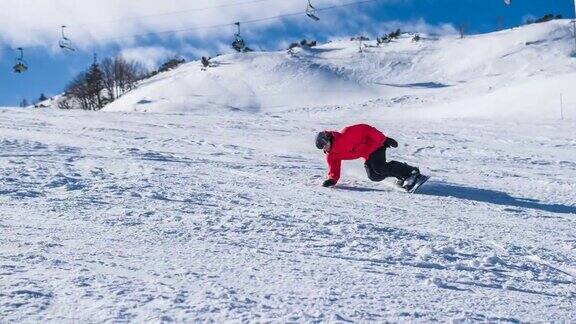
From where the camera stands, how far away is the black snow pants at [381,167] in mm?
7652

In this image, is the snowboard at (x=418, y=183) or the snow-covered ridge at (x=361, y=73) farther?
the snow-covered ridge at (x=361, y=73)

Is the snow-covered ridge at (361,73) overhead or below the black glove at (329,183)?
overhead

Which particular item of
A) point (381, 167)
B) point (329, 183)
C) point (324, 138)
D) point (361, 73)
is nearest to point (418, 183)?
point (381, 167)

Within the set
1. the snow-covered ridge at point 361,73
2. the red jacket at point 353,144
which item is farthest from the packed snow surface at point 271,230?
the snow-covered ridge at point 361,73

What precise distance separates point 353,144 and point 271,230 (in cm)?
299

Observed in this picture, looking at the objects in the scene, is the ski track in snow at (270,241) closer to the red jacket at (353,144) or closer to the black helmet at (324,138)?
the red jacket at (353,144)

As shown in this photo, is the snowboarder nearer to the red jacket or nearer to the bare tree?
the red jacket

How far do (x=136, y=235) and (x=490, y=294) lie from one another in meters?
2.53

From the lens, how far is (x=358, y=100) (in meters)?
47.8

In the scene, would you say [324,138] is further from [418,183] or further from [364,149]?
[418,183]

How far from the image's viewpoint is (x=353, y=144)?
7691mm

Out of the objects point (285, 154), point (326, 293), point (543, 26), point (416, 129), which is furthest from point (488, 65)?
point (326, 293)

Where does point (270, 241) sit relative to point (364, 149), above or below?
below

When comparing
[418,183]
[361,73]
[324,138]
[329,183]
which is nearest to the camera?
[418,183]
